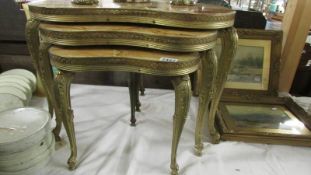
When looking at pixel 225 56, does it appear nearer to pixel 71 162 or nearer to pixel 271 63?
pixel 271 63

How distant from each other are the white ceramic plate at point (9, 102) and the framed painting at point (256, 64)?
3.86 feet

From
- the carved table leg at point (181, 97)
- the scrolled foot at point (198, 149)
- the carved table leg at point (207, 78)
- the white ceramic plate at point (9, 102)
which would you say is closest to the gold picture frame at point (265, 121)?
the scrolled foot at point (198, 149)

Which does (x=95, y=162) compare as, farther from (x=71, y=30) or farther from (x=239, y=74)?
(x=239, y=74)

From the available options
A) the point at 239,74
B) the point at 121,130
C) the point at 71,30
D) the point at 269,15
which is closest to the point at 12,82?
the point at 121,130

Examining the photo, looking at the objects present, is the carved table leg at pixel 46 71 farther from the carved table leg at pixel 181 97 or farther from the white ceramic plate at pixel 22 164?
the carved table leg at pixel 181 97

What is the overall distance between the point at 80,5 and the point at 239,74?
106 cm

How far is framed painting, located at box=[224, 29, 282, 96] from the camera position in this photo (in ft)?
4.85

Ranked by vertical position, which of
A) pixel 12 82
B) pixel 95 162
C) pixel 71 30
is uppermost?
pixel 71 30

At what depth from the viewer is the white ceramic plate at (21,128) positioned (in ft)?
2.72

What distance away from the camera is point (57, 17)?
0.83 metres

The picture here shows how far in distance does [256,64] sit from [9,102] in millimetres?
1408

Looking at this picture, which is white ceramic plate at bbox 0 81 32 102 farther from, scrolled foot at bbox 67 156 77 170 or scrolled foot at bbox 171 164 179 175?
scrolled foot at bbox 171 164 179 175

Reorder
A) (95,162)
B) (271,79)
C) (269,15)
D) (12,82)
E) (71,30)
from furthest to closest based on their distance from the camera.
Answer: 1. (269,15)
2. (271,79)
3. (12,82)
4. (95,162)
5. (71,30)

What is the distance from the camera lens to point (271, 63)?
1.50 meters
